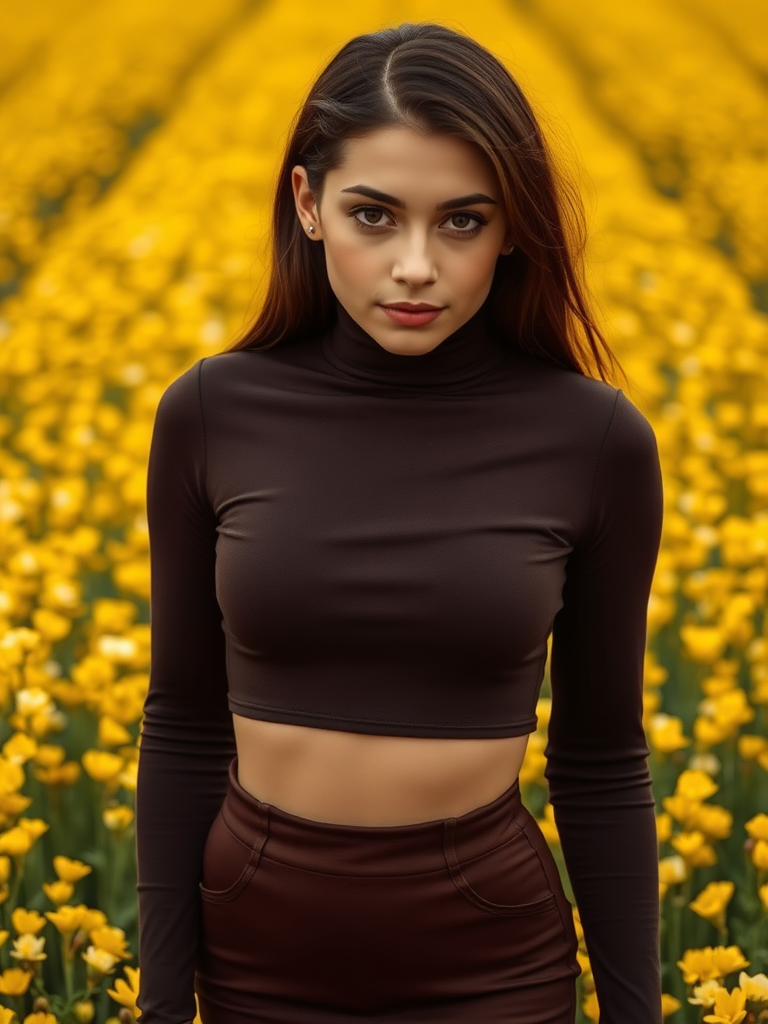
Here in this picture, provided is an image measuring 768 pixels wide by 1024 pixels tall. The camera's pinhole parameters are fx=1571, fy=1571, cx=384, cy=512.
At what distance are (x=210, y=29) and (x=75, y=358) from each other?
7085 mm

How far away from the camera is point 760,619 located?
12.2ft

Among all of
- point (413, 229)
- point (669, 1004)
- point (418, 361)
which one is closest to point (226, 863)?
point (418, 361)

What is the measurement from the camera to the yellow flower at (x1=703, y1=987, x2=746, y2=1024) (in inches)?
74.8

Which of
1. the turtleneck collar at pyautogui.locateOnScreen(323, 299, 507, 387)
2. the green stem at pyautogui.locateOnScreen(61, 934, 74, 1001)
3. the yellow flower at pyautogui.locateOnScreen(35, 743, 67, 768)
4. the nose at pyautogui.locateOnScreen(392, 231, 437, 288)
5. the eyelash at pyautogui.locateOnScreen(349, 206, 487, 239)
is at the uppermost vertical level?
the eyelash at pyautogui.locateOnScreen(349, 206, 487, 239)

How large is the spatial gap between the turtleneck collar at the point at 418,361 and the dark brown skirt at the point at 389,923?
1.41ft

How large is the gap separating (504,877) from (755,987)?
0.61 metres

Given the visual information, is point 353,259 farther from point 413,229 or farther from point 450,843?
point 450,843

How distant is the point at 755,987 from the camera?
195 centimetres

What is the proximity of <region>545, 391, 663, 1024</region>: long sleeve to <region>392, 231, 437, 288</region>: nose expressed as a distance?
248 mm

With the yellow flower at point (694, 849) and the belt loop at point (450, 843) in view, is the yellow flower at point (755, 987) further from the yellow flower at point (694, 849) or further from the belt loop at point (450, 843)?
the belt loop at point (450, 843)

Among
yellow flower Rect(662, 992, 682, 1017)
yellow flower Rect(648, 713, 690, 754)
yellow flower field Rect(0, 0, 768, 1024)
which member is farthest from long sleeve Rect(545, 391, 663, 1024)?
yellow flower Rect(648, 713, 690, 754)

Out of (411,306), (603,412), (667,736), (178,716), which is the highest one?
(411,306)

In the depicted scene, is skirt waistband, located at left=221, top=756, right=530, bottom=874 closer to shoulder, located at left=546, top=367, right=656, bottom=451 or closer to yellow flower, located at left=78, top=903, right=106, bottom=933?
shoulder, located at left=546, top=367, right=656, bottom=451

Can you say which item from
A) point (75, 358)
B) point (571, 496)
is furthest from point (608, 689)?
point (75, 358)
